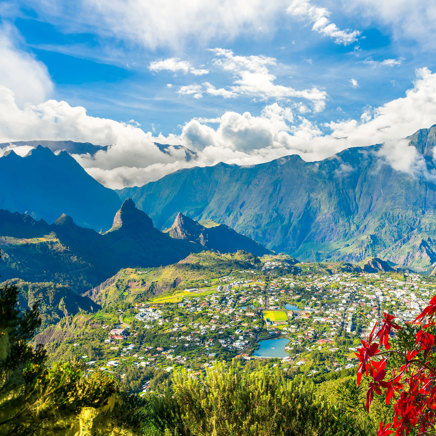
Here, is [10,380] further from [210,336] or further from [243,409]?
[210,336]

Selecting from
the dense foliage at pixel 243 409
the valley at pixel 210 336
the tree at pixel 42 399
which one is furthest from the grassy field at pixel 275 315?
the tree at pixel 42 399

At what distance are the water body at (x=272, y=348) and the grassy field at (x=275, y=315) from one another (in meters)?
25.0

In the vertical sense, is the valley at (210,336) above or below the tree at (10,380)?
below

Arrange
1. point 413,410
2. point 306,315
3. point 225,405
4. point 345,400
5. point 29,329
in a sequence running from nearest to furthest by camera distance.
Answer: point 413,410, point 29,329, point 225,405, point 345,400, point 306,315

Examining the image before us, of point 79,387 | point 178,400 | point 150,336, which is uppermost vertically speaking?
point 79,387

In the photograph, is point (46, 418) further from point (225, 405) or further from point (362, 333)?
point (362, 333)

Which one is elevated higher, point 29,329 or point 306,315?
point 29,329

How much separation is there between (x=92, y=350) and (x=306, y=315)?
117 meters

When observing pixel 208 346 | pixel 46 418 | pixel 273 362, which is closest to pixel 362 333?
pixel 273 362

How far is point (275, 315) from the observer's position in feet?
625

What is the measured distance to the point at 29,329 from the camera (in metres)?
13.5

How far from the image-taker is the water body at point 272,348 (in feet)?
457

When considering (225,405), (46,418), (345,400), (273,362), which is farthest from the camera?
(273,362)

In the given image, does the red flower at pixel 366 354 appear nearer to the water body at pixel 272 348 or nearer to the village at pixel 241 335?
the village at pixel 241 335
